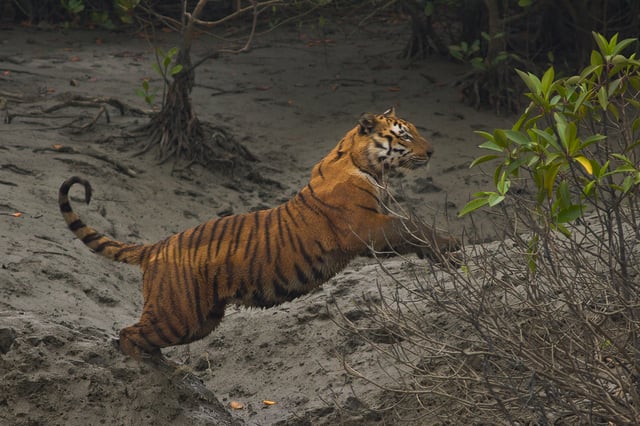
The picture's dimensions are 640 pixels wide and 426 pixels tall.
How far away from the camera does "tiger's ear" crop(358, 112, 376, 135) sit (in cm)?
575

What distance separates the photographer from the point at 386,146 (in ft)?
18.9

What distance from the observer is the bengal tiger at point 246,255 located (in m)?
5.43

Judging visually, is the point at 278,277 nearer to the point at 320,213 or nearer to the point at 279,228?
the point at 279,228

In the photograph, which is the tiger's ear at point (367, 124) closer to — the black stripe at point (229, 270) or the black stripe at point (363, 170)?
the black stripe at point (363, 170)

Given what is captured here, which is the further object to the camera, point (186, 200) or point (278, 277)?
point (186, 200)

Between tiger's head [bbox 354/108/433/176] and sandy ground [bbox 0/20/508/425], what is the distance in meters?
1.13

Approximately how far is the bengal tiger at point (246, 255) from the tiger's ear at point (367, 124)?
302mm

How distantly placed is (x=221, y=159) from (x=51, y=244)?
279 centimetres

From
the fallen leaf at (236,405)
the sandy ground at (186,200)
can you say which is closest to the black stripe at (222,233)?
the sandy ground at (186,200)

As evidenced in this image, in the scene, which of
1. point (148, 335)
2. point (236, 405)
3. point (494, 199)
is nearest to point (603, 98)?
point (494, 199)

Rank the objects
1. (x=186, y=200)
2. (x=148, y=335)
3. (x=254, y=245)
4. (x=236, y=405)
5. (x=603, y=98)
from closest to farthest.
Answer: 1. (x=603, y=98)
2. (x=148, y=335)
3. (x=254, y=245)
4. (x=236, y=405)
5. (x=186, y=200)

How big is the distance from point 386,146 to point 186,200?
150 inches

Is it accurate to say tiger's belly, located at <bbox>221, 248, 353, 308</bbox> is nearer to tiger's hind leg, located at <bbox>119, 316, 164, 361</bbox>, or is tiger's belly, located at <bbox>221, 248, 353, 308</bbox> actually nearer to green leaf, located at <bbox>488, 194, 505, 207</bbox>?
tiger's hind leg, located at <bbox>119, 316, 164, 361</bbox>

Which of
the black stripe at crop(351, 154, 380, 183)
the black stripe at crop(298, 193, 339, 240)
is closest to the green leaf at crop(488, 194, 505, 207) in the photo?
the black stripe at crop(298, 193, 339, 240)
